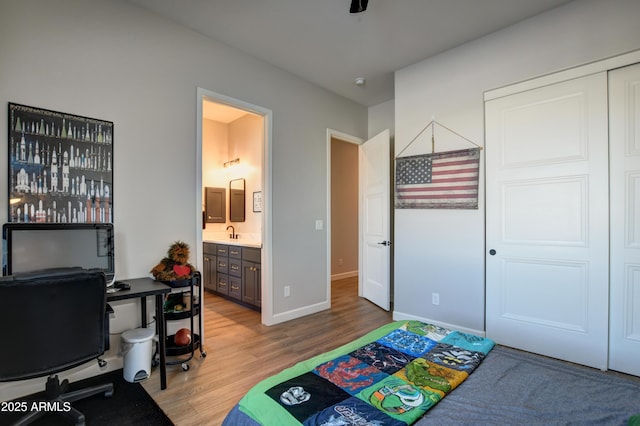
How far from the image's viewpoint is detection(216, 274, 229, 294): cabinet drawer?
4.51m

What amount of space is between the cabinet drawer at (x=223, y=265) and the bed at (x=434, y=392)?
3224 millimetres

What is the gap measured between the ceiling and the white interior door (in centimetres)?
110

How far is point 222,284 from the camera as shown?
4.61m

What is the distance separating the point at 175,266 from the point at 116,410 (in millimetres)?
1022

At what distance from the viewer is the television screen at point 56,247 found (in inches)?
76.7

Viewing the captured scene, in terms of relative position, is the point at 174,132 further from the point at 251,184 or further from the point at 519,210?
the point at 519,210

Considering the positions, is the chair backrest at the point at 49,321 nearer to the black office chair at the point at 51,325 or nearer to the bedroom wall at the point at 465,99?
the black office chair at the point at 51,325

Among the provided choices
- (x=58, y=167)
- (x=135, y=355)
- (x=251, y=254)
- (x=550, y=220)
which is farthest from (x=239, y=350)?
(x=550, y=220)

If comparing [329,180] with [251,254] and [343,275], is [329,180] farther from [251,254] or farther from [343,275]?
[343,275]

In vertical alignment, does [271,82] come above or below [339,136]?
above

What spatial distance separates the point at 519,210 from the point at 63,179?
375 centimetres

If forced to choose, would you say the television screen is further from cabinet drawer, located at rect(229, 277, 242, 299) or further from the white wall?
cabinet drawer, located at rect(229, 277, 242, 299)

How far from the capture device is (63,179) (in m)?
2.25

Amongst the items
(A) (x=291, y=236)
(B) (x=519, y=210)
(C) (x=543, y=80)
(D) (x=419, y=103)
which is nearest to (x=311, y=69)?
(D) (x=419, y=103)
